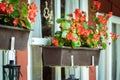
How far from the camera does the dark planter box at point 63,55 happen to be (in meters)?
3.00

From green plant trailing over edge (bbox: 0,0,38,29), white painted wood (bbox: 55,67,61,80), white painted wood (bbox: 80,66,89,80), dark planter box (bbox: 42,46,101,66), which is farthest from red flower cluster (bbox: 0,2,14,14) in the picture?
white painted wood (bbox: 80,66,89,80)

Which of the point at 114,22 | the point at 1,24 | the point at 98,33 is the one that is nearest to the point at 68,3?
the point at 98,33

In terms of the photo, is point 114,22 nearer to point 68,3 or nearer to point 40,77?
point 68,3

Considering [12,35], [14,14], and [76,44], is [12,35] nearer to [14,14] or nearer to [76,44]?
[14,14]

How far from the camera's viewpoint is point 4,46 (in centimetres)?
232

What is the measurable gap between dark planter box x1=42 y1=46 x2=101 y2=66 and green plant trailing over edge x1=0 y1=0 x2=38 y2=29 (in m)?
0.60

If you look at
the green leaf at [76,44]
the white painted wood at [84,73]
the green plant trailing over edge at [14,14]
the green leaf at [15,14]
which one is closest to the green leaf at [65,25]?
the green leaf at [76,44]

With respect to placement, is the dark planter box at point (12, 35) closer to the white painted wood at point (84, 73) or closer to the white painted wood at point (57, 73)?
the white painted wood at point (57, 73)

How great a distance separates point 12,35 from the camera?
2.38m

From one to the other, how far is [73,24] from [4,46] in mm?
923

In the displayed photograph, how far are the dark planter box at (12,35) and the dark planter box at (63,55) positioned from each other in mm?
545

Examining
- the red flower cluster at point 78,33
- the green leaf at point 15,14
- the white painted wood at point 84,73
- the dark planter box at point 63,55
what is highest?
the green leaf at point 15,14

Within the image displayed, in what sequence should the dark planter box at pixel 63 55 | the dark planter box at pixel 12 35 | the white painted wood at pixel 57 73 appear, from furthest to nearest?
1. the white painted wood at pixel 57 73
2. the dark planter box at pixel 63 55
3. the dark planter box at pixel 12 35

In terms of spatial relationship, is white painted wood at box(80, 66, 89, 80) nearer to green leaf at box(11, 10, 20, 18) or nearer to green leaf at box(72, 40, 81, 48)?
green leaf at box(72, 40, 81, 48)
